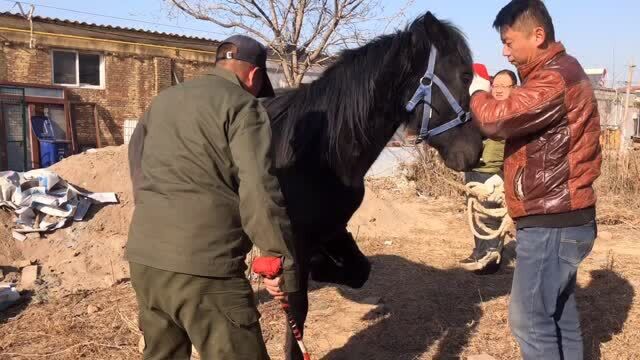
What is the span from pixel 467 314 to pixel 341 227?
177 centimetres

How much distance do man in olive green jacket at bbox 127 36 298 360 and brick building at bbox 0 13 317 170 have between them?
1379 cm

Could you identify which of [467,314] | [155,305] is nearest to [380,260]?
[467,314]

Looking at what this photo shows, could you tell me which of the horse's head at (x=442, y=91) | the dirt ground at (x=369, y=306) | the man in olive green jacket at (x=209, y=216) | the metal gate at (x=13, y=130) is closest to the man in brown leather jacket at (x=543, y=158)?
the horse's head at (x=442, y=91)

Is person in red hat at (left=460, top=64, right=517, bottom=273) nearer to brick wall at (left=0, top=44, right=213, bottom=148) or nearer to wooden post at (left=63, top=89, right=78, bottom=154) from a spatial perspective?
brick wall at (left=0, top=44, right=213, bottom=148)

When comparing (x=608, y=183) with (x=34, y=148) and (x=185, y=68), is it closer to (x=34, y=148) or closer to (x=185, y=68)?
(x=34, y=148)

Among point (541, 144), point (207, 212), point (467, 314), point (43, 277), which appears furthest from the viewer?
point (43, 277)

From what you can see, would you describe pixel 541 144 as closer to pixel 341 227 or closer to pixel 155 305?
pixel 341 227

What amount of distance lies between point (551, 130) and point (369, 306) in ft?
9.11

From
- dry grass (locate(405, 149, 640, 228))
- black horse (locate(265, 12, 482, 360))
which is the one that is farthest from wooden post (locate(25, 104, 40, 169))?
black horse (locate(265, 12, 482, 360))

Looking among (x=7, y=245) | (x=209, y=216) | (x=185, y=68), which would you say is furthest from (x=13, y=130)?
(x=209, y=216)

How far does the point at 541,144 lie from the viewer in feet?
8.75

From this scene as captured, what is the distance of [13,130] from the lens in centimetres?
1644

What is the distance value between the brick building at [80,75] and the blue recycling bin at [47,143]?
0.79 feet

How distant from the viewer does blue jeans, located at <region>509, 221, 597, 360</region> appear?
2713 millimetres
